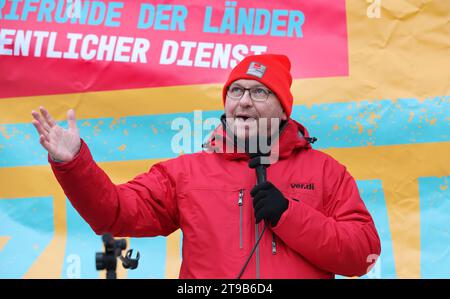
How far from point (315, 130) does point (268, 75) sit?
87cm

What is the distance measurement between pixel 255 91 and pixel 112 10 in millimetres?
1219

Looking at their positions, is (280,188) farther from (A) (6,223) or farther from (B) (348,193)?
(A) (6,223)

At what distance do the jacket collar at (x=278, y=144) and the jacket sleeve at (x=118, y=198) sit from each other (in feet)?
0.72

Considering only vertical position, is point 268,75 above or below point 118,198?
above

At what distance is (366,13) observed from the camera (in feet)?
13.4

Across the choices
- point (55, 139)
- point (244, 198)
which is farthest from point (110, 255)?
point (244, 198)

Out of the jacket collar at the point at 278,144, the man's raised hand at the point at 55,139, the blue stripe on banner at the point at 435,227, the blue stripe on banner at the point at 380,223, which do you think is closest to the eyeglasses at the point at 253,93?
the jacket collar at the point at 278,144

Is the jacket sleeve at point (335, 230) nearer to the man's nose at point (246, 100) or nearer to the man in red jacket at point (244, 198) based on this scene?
the man in red jacket at point (244, 198)

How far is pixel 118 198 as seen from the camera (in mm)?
2949

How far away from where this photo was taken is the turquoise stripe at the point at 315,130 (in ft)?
13.1

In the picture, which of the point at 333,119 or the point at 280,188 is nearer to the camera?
the point at 280,188

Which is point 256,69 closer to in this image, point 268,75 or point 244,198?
point 268,75
